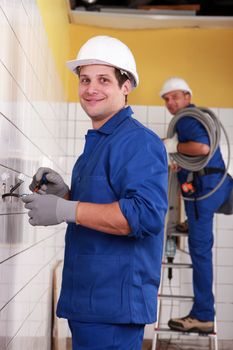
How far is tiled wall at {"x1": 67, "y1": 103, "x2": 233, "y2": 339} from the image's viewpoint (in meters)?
5.82

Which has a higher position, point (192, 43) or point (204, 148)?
point (192, 43)

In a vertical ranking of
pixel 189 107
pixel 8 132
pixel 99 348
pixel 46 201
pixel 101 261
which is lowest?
pixel 99 348

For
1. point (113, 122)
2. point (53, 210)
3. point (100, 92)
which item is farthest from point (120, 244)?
point (100, 92)

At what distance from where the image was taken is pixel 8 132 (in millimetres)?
2322

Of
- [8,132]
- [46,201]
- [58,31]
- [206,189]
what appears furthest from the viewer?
[206,189]

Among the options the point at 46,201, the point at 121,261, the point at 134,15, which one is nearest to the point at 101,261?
the point at 121,261

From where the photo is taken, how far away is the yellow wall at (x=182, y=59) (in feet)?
19.7

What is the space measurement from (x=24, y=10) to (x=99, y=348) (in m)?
1.38

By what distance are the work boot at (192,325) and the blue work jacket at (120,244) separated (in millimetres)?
2834

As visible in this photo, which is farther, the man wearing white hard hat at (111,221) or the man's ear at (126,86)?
the man's ear at (126,86)

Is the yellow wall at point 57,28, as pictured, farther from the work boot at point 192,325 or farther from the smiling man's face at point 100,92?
the work boot at point 192,325

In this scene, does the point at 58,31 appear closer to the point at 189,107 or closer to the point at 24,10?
the point at 189,107

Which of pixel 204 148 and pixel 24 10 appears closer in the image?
pixel 24 10

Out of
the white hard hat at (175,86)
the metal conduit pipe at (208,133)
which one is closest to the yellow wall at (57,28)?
the white hard hat at (175,86)
